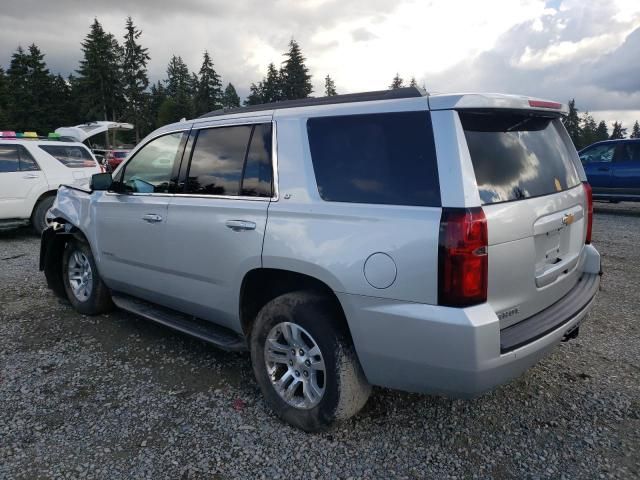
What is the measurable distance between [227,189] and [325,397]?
1513 millimetres

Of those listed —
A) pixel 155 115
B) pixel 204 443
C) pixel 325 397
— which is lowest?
pixel 204 443

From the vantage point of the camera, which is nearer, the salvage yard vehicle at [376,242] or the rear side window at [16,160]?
the salvage yard vehicle at [376,242]

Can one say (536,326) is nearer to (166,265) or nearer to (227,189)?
(227,189)

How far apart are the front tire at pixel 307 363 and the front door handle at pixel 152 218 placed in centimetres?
125

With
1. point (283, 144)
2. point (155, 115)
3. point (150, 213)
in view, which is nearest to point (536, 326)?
point (283, 144)

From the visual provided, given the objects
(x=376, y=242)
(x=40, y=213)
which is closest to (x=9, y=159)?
(x=40, y=213)

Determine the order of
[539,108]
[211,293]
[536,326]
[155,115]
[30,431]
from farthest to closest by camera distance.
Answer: [155,115] → [211,293] → [30,431] → [539,108] → [536,326]

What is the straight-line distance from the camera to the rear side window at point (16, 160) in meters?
8.69

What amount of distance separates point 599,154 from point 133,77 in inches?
2518

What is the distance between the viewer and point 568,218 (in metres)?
2.74

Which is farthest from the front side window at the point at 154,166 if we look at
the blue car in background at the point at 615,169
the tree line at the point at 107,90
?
the tree line at the point at 107,90

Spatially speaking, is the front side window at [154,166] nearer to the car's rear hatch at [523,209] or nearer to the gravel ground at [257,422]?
the gravel ground at [257,422]

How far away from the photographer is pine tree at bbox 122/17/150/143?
6275 cm

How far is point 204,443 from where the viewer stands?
8.90ft
